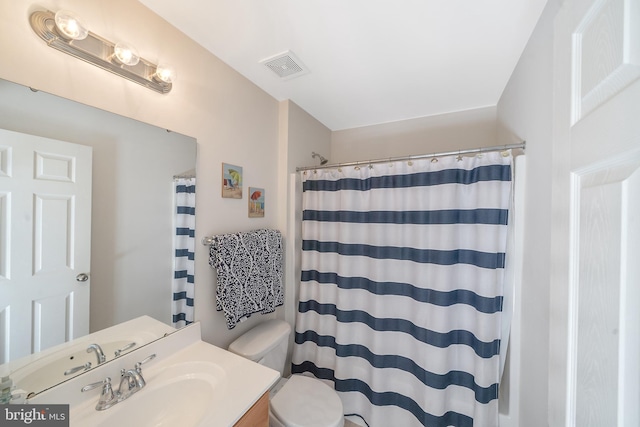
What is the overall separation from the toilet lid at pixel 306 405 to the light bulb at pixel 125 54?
181 cm

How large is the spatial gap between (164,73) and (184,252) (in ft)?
2.85

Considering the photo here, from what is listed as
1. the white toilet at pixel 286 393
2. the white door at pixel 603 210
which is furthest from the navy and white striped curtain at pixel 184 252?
the white door at pixel 603 210

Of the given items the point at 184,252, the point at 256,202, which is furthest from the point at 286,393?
the point at 256,202

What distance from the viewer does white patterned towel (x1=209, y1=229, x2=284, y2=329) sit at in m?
1.28

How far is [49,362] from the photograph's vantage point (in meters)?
0.76

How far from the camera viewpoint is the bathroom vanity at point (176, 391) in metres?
0.76

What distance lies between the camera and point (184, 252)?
1.18 m

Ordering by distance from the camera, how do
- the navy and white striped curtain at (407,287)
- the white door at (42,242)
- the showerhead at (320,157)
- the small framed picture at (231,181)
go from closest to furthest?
1. the white door at (42,242)
2. the navy and white striped curtain at (407,287)
3. the small framed picture at (231,181)
4. the showerhead at (320,157)

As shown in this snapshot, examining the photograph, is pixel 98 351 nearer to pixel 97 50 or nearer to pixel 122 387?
pixel 122 387

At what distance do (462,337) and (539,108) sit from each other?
4.13 feet

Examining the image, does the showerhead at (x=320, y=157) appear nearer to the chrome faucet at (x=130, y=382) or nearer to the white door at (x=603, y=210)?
the white door at (x=603, y=210)

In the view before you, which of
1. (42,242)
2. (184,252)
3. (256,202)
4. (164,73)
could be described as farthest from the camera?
(256,202)

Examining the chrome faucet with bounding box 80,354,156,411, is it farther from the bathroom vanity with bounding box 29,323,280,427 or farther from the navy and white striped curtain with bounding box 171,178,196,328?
the navy and white striped curtain with bounding box 171,178,196,328

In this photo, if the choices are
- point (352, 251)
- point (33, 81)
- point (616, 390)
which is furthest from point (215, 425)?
point (33, 81)
